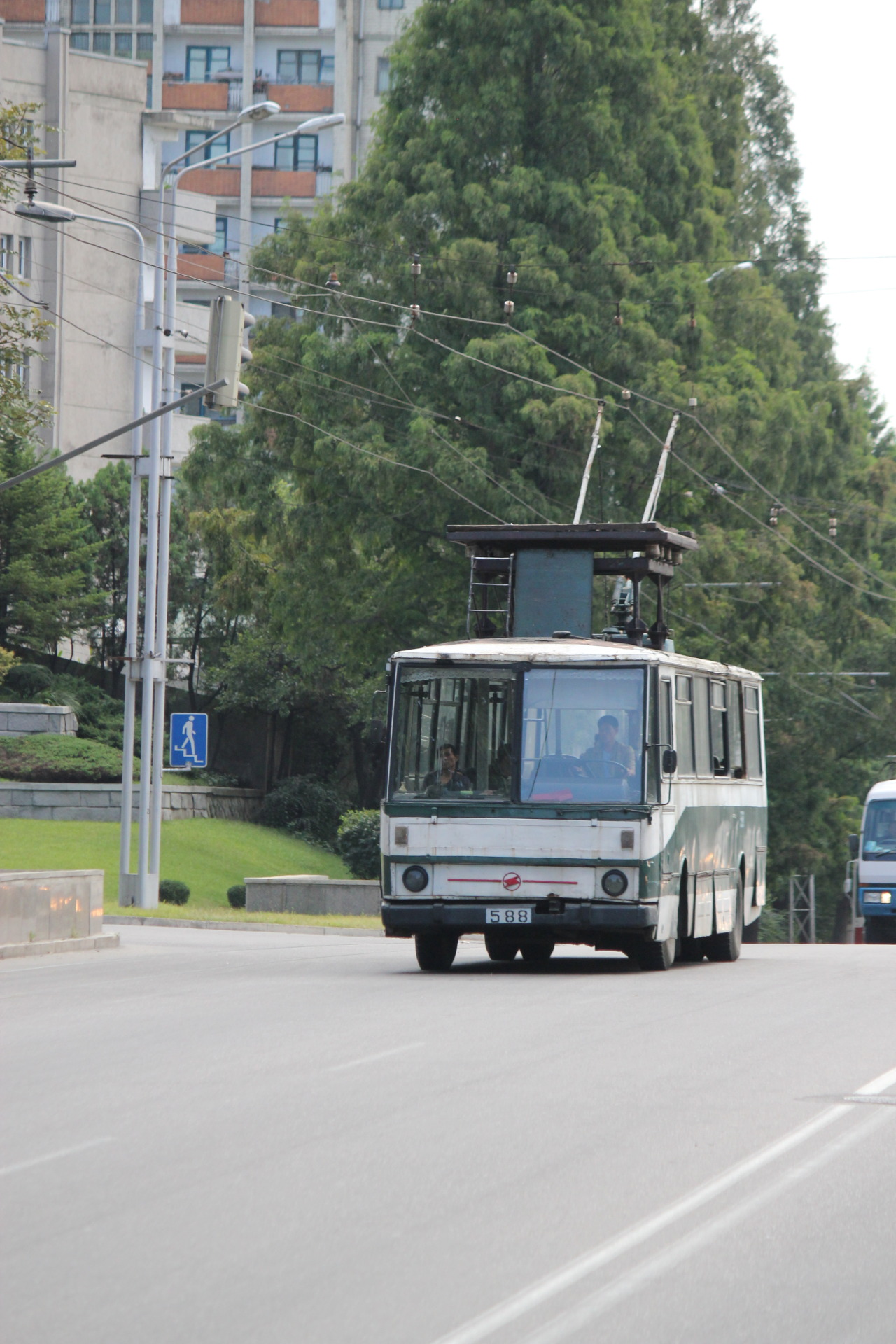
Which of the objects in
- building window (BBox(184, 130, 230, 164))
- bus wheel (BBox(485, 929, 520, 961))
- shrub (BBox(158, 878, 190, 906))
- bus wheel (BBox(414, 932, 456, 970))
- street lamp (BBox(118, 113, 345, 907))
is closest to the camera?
bus wheel (BBox(414, 932, 456, 970))

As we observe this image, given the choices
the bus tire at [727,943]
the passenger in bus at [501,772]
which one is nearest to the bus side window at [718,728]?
the bus tire at [727,943]

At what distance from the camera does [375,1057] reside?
12242 mm

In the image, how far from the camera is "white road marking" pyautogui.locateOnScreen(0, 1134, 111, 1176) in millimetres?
8455

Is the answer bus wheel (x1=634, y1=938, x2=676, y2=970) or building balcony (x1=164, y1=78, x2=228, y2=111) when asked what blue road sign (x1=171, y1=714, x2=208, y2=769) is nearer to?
bus wheel (x1=634, y1=938, x2=676, y2=970)

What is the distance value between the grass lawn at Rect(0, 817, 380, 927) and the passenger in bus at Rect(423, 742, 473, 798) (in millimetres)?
16365

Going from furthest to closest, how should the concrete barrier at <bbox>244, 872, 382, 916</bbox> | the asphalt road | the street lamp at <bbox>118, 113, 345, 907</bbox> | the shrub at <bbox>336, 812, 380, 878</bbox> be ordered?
the shrub at <bbox>336, 812, 380, 878</bbox>, the concrete barrier at <bbox>244, 872, 382, 916</bbox>, the street lamp at <bbox>118, 113, 345, 907</bbox>, the asphalt road

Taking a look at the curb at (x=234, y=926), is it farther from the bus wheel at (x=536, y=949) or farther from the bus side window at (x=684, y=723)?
the bus side window at (x=684, y=723)

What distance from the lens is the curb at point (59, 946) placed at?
22.5 meters

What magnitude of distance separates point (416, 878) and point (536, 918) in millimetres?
1206

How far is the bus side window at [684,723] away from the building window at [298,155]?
72650mm

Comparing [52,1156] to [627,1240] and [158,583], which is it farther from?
[158,583]

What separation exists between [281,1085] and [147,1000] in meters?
6.00

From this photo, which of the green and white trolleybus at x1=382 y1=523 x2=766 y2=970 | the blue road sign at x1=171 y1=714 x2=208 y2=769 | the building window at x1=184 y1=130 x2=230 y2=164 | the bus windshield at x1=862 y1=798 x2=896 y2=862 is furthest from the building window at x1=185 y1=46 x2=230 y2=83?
the green and white trolleybus at x1=382 y1=523 x2=766 y2=970

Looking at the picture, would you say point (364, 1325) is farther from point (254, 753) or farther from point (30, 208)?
point (254, 753)
